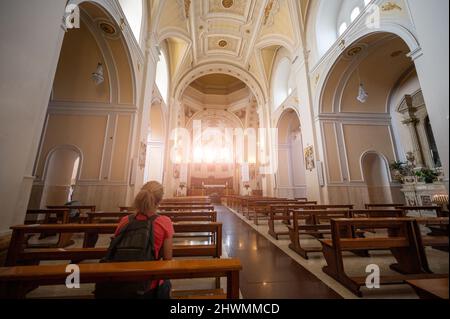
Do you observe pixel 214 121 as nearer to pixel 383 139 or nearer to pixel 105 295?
pixel 383 139

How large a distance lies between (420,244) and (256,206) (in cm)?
361

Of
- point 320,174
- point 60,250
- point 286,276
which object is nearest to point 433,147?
point 320,174

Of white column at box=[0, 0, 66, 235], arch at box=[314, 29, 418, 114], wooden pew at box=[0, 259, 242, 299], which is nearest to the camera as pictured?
wooden pew at box=[0, 259, 242, 299]

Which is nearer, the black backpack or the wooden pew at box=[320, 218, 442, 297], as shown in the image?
the black backpack

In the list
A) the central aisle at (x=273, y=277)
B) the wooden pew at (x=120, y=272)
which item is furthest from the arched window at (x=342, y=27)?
the wooden pew at (x=120, y=272)

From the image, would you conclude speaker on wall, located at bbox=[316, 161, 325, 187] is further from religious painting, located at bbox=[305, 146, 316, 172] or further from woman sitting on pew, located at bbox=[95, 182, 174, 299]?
woman sitting on pew, located at bbox=[95, 182, 174, 299]

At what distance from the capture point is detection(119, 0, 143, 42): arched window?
5.80m

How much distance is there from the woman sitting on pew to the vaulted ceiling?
7.99m

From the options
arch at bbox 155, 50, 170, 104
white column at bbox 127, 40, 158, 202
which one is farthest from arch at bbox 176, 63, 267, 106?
white column at bbox 127, 40, 158, 202

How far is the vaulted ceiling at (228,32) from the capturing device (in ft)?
25.5

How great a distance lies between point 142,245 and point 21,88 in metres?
2.44

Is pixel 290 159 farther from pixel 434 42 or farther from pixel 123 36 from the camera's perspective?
pixel 434 42

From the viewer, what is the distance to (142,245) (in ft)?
3.59
